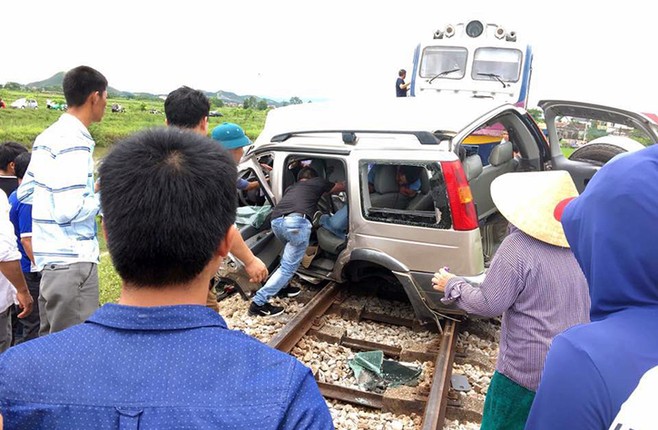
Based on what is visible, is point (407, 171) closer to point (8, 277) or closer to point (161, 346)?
point (8, 277)

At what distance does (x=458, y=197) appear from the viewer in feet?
13.5

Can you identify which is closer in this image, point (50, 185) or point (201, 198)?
point (201, 198)

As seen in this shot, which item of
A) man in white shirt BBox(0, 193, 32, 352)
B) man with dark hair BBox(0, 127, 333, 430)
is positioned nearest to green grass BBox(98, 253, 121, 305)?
man in white shirt BBox(0, 193, 32, 352)

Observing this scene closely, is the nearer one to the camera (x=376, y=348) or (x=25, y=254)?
(x=25, y=254)

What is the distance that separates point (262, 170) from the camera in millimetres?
5613

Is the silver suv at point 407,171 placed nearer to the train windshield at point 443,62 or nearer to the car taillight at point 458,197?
the car taillight at point 458,197

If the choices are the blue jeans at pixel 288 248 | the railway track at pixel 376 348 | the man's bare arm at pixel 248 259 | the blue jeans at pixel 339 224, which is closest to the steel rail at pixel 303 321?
the railway track at pixel 376 348

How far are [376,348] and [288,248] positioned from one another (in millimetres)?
1341

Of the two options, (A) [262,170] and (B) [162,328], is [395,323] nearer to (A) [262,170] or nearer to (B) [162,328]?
(A) [262,170]

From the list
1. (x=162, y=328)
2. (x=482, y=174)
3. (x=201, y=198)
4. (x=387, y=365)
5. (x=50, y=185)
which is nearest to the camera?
(x=162, y=328)

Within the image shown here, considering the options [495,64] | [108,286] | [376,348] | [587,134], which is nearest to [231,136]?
[376,348]

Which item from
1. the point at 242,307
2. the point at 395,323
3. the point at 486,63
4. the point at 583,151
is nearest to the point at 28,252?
the point at 242,307

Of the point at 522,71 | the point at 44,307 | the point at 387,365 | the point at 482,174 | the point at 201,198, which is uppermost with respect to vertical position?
the point at 522,71

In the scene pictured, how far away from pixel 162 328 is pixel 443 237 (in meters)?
3.45
